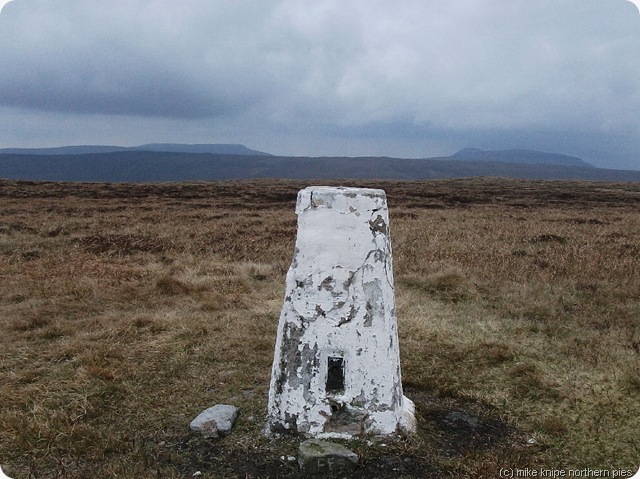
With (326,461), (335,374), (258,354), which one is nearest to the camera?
(326,461)

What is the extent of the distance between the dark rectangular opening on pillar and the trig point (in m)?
0.01

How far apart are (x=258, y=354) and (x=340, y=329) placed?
2.70 m

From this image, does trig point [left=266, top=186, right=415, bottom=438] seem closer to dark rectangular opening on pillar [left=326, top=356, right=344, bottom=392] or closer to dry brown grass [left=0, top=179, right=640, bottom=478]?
dark rectangular opening on pillar [left=326, top=356, right=344, bottom=392]

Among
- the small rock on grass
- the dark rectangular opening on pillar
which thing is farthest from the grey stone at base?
the small rock on grass

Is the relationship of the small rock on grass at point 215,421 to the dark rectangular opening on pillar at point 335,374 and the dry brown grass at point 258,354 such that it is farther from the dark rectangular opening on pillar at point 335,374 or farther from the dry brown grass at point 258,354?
the dark rectangular opening on pillar at point 335,374

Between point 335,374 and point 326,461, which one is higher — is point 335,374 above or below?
above

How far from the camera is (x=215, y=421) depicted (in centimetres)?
518

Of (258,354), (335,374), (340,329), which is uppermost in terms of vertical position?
(340,329)

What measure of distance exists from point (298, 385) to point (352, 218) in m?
1.62

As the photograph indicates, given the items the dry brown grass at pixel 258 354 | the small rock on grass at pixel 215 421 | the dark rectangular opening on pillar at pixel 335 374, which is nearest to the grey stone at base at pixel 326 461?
the dry brown grass at pixel 258 354

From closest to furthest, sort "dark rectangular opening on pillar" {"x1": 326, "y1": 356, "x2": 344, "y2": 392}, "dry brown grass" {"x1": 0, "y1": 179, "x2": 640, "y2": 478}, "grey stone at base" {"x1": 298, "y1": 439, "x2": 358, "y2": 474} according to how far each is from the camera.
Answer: "grey stone at base" {"x1": 298, "y1": 439, "x2": 358, "y2": 474} → "dry brown grass" {"x1": 0, "y1": 179, "x2": 640, "y2": 478} → "dark rectangular opening on pillar" {"x1": 326, "y1": 356, "x2": 344, "y2": 392}

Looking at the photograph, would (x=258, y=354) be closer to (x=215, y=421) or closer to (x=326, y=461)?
(x=215, y=421)

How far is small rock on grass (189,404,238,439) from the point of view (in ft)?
16.8

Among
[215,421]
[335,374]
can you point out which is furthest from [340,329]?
[215,421]
